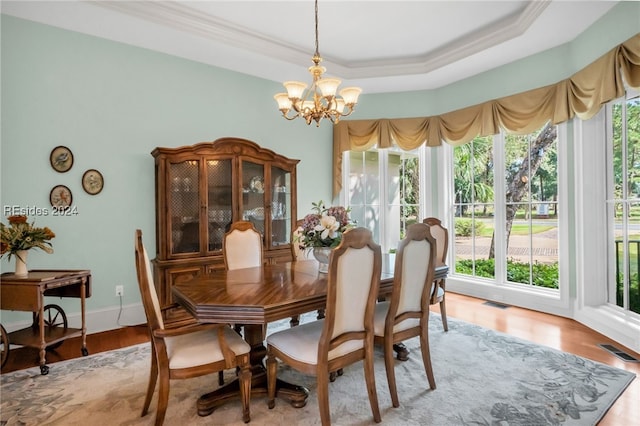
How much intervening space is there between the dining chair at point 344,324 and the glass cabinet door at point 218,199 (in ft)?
6.58

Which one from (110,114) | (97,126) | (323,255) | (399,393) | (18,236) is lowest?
(399,393)

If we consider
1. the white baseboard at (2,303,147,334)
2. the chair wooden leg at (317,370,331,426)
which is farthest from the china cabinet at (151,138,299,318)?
the chair wooden leg at (317,370,331,426)

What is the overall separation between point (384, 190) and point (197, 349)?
3910 mm

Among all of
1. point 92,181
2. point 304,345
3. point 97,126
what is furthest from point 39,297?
point 304,345

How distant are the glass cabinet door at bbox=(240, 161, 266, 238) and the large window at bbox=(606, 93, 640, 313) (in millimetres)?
3512

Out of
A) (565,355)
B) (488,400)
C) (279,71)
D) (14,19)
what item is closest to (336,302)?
(488,400)

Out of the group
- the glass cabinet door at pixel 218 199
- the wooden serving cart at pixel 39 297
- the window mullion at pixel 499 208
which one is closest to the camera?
the wooden serving cart at pixel 39 297

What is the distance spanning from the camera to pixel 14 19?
2.97 metres

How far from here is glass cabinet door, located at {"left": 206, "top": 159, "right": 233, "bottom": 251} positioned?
3.64 metres

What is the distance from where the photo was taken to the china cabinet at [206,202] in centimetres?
338

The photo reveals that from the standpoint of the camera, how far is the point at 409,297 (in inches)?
83.0

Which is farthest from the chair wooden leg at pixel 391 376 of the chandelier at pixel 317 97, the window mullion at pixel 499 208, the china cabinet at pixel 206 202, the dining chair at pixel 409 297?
the window mullion at pixel 499 208

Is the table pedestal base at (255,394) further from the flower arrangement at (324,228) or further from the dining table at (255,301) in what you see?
the flower arrangement at (324,228)

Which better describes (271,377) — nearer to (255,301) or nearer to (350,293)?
(255,301)
